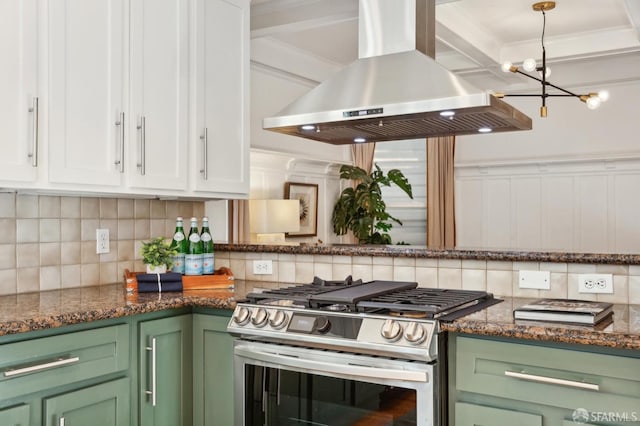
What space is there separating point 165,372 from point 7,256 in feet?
2.72

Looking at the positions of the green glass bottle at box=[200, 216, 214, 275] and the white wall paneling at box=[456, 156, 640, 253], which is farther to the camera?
the white wall paneling at box=[456, 156, 640, 253]

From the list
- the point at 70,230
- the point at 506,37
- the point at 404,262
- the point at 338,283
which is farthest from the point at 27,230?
the point at 506,37

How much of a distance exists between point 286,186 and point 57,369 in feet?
11.6

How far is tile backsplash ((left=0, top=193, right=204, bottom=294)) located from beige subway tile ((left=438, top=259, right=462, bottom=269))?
4.96ft

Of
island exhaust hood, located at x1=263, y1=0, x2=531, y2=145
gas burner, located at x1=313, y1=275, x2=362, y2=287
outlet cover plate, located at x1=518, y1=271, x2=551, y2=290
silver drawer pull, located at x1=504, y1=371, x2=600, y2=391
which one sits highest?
island exhaust hood, located at x1=263, y1=0, x2=531, y2=145

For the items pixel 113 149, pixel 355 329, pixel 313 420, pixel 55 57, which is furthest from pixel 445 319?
pixel 55 57

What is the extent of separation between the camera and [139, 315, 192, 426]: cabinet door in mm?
2410

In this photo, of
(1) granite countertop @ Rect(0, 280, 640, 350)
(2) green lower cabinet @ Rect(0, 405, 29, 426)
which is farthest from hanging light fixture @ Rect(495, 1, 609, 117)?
(2) green lower cabinet @ Rect(0, 405, 29, 426)

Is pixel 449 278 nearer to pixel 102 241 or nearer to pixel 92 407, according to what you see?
pixel 92 407

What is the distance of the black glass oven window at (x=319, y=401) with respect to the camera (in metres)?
2.00

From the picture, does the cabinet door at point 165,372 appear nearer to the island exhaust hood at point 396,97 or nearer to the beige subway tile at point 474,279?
the island exhaust hood at point 396,97

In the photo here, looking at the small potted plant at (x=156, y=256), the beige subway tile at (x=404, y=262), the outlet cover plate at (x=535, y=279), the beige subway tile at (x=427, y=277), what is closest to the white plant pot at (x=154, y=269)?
the small potted plant at (x=156, y=256)

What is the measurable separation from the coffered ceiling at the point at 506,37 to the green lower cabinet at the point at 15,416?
2574 mm

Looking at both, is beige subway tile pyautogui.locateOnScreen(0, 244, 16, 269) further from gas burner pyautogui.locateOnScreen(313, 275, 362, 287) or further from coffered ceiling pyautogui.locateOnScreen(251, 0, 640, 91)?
coffered ceiling pyautogui.locateOnScreen(251, 0, 640, 91)
